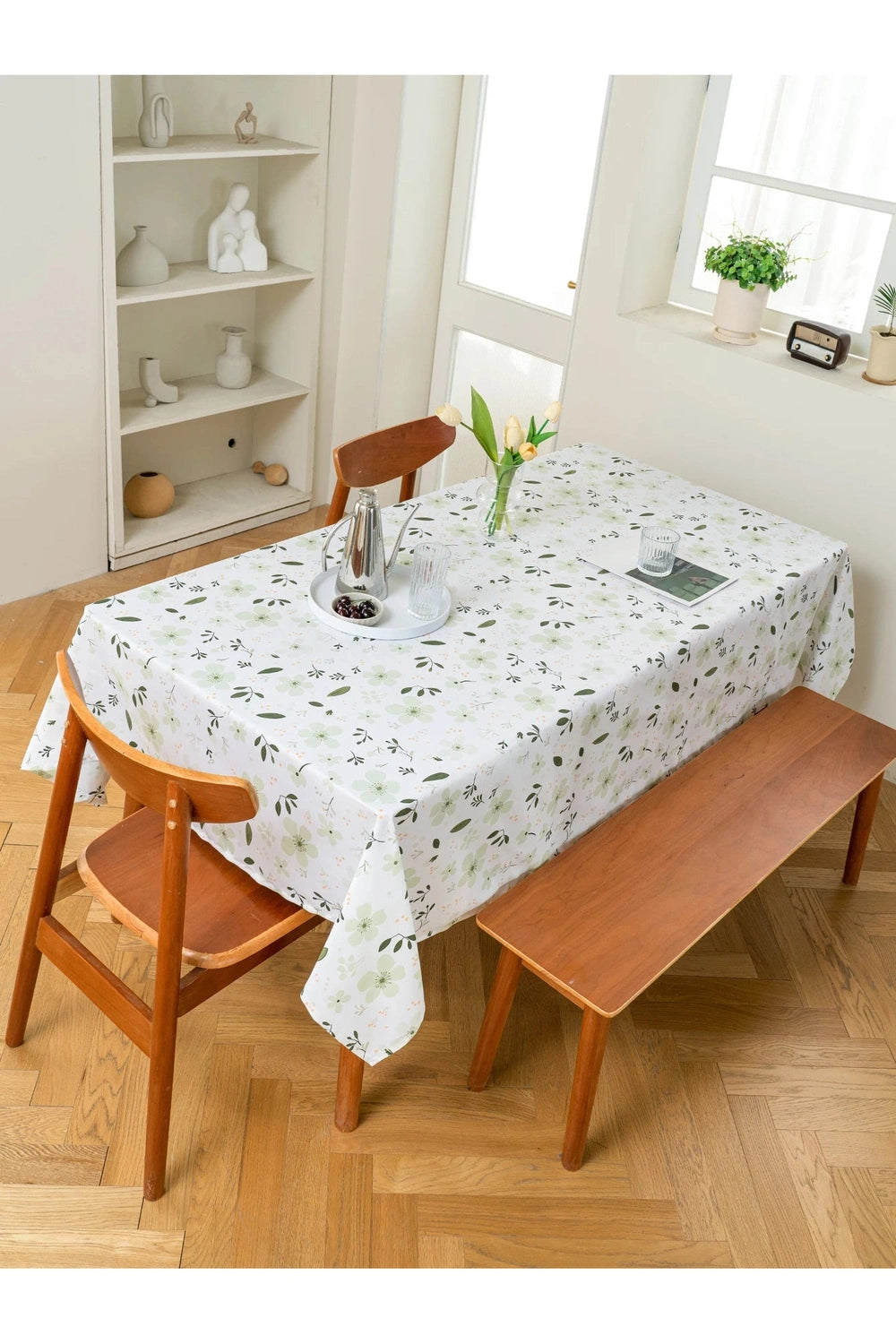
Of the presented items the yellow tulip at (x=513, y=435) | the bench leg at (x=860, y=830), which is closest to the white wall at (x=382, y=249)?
the yellow tulip at (x=513, y=435)

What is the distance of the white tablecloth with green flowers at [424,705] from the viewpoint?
5.90 ft

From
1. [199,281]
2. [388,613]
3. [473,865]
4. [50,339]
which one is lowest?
[473,865]

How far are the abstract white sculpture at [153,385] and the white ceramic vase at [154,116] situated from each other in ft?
2.12

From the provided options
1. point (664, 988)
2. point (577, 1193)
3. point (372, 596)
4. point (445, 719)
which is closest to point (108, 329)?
point (372, 596)

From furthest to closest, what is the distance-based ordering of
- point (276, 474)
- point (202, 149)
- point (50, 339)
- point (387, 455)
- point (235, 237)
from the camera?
point (276, 474) → point (235, 237) → point (202, 149) → point (50, 339) → point (387, 455)

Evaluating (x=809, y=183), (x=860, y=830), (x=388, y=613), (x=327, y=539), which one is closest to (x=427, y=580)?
(x=388, y=613)

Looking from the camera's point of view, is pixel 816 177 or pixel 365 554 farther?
pixel 816 177

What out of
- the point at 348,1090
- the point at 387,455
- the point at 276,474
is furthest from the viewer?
the point at 276,474

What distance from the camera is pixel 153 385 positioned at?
376cm

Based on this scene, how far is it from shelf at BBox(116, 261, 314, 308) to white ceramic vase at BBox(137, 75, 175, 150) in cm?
39

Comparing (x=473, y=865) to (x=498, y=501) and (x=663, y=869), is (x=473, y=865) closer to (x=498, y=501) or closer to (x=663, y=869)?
(x=663, y=869)

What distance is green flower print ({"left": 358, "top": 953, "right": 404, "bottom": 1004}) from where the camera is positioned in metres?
1.80

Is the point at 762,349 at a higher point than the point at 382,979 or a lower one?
higher

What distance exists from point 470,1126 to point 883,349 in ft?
7.11
